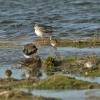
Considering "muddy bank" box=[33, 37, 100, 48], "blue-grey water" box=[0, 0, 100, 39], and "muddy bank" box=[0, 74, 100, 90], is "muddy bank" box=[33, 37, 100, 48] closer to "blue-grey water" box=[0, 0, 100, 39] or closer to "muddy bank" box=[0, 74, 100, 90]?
"blue-grey water" box=[0, 0, 100, 39]

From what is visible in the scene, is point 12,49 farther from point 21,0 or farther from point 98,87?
point 21,0

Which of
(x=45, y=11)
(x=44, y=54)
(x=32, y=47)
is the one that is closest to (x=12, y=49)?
(x=44, y=54)

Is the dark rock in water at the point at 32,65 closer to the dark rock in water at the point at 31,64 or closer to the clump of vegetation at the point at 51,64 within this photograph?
the dark rock in water at the point at 31,64

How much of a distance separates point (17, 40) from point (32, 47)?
743 cm

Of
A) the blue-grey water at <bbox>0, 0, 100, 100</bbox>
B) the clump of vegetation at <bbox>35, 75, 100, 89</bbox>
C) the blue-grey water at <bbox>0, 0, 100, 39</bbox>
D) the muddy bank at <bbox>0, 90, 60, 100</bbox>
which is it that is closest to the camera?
the muddy bank at <bbox>0, 90, 60, 100</bbox>

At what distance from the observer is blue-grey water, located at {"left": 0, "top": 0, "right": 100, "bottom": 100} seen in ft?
78.9

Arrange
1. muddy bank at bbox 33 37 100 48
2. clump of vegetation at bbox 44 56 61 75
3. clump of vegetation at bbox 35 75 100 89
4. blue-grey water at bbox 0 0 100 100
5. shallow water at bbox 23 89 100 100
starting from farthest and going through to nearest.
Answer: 1. muddy bank at bbox 33 37 100 48
2. blue-grey water at bbox 0 0 100 100
3. clump of vegetation at bbox 44 56 61 75
4. clump of vegetation at bbox 35 75 100 89
5. shallow water at bbox 23 89 100 100

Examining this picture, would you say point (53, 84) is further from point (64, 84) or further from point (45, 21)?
point (45, 21)

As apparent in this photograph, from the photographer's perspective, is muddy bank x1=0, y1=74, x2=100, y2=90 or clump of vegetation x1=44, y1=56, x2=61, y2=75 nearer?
muddy bank x1=0, y1=74, x2=100, y2=90

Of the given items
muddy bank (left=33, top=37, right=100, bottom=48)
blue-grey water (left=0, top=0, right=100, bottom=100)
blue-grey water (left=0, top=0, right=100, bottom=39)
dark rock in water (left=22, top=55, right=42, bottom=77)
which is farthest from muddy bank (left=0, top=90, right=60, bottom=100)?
blue-grey water (left=0, top=0, right=100, bottom=39)

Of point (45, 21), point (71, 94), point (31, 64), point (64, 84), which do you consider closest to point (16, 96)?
point (71, 94)

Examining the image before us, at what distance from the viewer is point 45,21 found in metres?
35.4

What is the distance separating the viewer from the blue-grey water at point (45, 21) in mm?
24062

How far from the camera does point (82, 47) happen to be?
2561 centimetres
